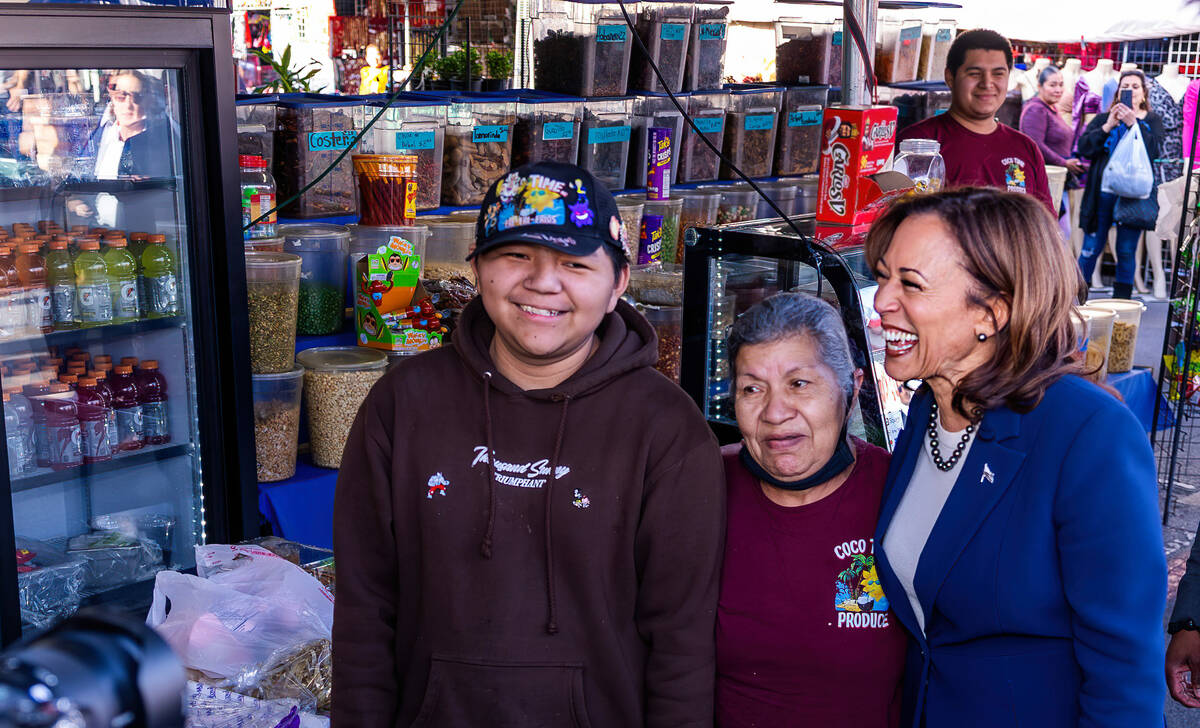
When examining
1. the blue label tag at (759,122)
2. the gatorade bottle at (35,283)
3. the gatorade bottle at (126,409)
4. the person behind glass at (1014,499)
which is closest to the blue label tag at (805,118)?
the blue label tag at (759,122)

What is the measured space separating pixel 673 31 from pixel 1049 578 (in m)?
3.50

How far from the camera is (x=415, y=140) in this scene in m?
3.79

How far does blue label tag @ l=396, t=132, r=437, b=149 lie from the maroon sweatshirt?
2.32m

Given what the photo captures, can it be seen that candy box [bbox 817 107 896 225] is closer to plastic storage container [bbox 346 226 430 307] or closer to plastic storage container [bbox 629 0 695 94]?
plastic storage container [bbox 346 226 430 307]

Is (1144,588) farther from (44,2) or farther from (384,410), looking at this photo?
(44,2)

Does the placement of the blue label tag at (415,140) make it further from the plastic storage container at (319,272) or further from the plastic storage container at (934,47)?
the plastic storage container at (934,47)

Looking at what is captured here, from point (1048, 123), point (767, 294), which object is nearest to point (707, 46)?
point (767, 294)

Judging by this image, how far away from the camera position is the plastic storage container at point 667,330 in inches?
133

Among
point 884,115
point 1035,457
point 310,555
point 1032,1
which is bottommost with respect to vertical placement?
point 310,555

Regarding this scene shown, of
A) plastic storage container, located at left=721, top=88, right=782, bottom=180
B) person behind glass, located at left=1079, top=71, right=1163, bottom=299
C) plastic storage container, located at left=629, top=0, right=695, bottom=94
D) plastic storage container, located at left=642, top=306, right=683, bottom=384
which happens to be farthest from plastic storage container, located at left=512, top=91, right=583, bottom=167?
person behind glass, located at left=1079, top=71, right=1163, bottom=299

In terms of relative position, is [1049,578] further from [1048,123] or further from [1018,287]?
[1048,123]

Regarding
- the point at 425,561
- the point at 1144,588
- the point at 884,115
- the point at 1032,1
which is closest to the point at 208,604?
the point at 425,561

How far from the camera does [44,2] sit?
93.3 inches

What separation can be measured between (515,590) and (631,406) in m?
0.29
